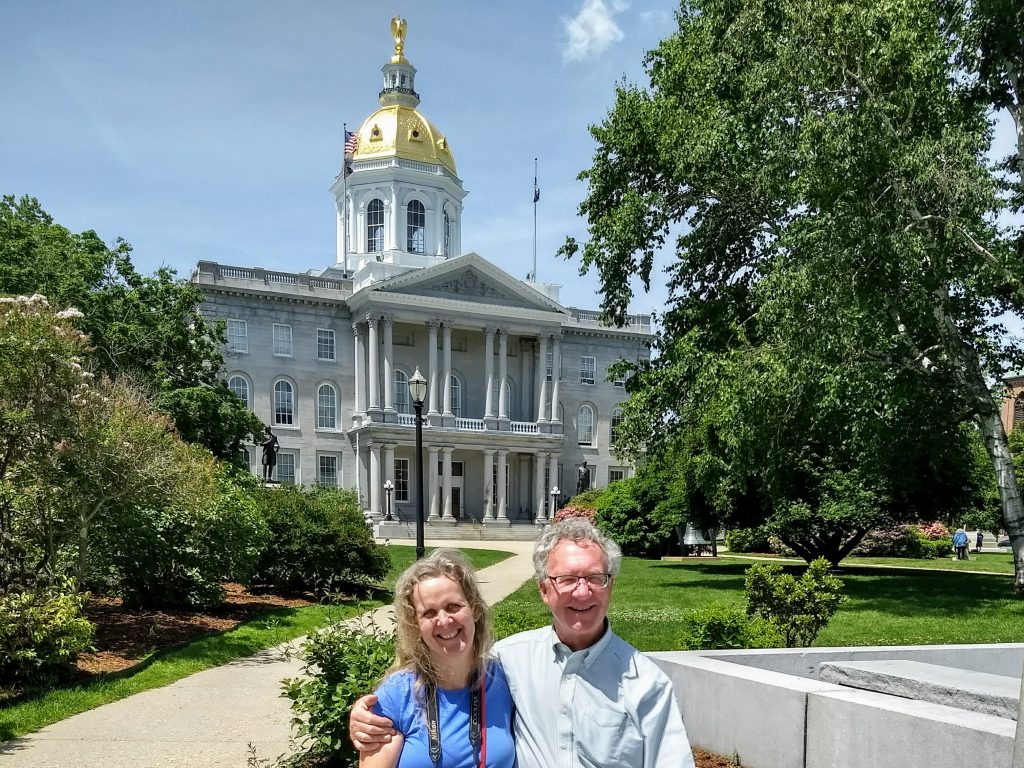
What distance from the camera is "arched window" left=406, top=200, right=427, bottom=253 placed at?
62.8m

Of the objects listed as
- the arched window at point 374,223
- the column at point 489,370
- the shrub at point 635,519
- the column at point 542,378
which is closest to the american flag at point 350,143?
the arched window at point 374,223

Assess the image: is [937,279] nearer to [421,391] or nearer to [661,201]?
[661,201]

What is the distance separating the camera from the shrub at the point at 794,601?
29.1ft

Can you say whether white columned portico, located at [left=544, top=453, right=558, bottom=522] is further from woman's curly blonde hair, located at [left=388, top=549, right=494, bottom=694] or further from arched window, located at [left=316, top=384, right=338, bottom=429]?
woman's curly blonde hair, located at [left=388, top=549, right=494, bottom=694]

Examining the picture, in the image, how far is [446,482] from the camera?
5531 cm

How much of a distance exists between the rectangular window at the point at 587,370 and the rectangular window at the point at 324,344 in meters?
18.0

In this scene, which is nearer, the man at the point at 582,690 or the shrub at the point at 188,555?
the man at the point at 582,690

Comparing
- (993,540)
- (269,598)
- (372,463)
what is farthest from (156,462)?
(993,540)

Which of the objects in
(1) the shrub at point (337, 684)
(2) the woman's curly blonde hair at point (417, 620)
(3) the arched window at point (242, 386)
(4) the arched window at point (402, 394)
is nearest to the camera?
(2) the woman's curly blonde hair at point (417, 620)

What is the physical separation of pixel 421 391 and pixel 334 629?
37.7ft

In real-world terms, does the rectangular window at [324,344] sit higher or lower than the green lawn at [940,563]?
higher

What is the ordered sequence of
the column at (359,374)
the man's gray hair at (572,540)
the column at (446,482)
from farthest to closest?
1. the column at (359,374)
2. the column at (446,482)
3. the man's gray hair at (572,540)

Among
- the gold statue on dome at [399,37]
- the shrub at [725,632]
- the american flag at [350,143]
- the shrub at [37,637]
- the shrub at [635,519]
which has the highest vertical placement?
the gold statue on dome at [399,37]

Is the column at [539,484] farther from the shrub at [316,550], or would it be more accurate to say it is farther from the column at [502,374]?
the shrub at [316,550]
